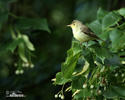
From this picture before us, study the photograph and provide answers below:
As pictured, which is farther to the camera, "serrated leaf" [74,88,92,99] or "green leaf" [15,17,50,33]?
"green leaf" [15,17,50,33]

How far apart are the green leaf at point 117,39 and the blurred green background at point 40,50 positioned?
1374mm

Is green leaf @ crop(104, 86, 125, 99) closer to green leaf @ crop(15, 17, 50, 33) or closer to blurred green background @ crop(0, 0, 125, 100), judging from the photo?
green leaf @ crop(15, 17, 50, 33)

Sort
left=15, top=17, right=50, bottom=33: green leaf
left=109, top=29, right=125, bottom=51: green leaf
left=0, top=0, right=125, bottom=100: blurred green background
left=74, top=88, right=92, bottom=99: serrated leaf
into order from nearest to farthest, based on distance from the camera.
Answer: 1. left=74, top=88, right=92, bottom=99: serrated leaf
2. left=109, top=29, right=125, bottom=51: green leaf
3. left=15, top=17, right=50, bottom=33: green leaf
4. left=0, top=0, right=125, bottom=100: blurred green background

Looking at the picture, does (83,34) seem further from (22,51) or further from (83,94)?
(22,51)

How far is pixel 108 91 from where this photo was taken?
1.94 meters

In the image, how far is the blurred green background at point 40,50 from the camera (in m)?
3.71

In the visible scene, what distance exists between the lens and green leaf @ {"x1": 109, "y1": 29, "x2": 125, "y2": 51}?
2.13 m

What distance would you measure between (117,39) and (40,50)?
1932 millimetres

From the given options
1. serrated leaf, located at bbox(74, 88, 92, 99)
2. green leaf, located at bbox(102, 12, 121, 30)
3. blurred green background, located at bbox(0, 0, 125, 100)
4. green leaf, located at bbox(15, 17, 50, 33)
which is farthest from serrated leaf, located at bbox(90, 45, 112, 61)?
blurred green background, located at bbox(0, 0, 125, 100)

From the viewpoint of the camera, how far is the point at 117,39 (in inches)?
84.5

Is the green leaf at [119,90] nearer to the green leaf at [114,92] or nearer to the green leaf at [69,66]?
the green leaf at [114,92]

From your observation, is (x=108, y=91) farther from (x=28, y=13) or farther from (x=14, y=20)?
(x=28, y=13)

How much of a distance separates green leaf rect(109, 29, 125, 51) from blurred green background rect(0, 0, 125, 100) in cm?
137

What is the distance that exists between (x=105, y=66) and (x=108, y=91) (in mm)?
175
